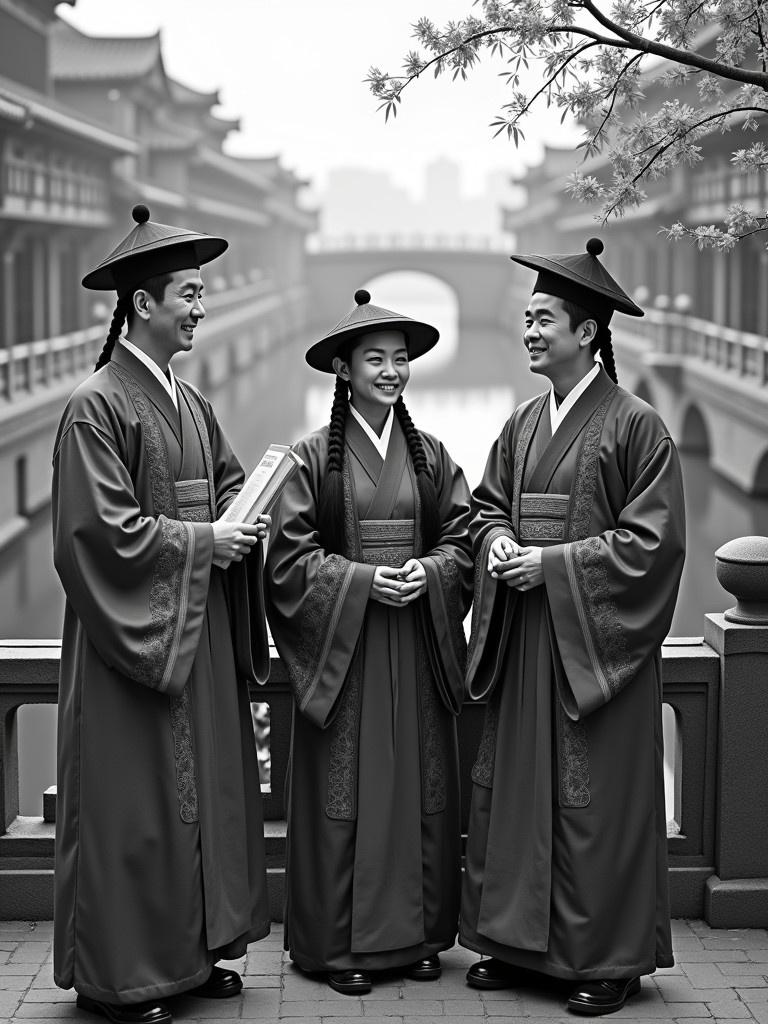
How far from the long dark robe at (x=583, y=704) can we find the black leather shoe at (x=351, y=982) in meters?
0.33

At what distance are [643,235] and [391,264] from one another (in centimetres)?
3506

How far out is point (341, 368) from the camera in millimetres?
4270

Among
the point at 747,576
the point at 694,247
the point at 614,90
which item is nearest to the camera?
the point at 614,90

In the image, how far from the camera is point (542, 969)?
4043mm

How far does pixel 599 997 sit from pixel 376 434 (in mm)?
1790

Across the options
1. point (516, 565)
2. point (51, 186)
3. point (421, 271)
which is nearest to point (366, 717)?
point (516, 565)

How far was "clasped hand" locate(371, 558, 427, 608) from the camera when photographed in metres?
4.05

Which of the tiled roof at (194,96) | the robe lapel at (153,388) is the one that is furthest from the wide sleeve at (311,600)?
the tiled roof at (194,96)

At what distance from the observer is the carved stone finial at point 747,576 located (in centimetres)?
455

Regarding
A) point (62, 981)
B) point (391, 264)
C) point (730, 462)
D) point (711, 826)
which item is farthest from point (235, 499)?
point (391, 264)

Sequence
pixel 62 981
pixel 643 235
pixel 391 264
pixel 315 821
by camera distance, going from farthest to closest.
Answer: pixel 391 264
pixel 643 235
pixel 315 821
pixel 62 981

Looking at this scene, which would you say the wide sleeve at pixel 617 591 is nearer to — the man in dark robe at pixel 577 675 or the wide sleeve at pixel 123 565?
the man in dark robe at pixel 577 675

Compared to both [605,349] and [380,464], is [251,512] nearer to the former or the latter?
[380,464]

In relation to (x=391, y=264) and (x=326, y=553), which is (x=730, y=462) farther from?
(x=391, y=264)
